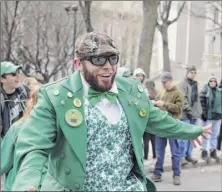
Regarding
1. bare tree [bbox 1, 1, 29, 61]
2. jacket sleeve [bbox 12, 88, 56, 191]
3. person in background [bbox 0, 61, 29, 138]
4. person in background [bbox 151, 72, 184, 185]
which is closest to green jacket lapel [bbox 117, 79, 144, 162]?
jacket sleeve [bbox 12, 88, 56, 191]

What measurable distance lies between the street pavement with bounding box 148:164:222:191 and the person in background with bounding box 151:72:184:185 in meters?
0.19

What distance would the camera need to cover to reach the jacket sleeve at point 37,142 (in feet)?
8.59

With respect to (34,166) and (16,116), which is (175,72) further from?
(34,166)

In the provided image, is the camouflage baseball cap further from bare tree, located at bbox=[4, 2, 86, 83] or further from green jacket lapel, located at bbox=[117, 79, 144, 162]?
bare tree, located at bbox=[4, 2, 86, 83]

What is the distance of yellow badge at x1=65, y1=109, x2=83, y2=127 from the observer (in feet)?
9.29

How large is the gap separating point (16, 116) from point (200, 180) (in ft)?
13.1

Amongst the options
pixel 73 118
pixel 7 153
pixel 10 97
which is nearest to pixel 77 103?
pixel 73 118

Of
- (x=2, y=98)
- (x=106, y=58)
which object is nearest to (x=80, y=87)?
(x=106, y=58)

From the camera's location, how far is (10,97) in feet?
21.1

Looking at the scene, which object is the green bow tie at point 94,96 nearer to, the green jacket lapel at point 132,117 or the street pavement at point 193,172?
the green jacket lapel at point 132,117

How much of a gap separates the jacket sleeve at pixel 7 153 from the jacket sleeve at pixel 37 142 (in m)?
1.79

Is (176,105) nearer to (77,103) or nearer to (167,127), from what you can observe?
(167,127)

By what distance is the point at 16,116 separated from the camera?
20.9ft

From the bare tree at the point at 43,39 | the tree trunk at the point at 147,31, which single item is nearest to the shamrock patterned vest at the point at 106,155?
the tree trunk at the point at 147,31
